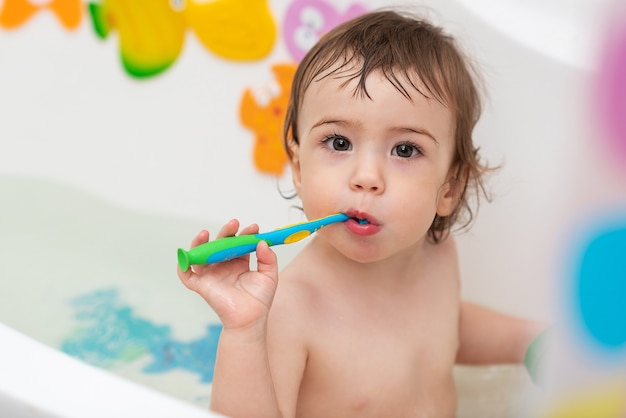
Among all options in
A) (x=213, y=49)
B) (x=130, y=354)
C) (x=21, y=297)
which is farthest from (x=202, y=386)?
(x=213, y=49)

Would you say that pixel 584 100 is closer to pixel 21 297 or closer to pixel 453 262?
pixel 453 262

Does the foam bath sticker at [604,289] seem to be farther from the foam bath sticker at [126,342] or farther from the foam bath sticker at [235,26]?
the foam bath sticker at [235,26]

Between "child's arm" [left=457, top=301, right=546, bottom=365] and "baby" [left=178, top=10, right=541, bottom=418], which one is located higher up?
"baby" [left=178, top=10, right=541, bottom=418]

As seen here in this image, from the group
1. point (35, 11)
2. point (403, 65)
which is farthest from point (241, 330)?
point (35, 11)

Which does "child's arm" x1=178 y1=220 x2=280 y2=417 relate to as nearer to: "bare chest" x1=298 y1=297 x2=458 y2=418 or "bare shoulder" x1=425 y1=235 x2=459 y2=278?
"bare chest" x1=298 y1=297 x2=458 y2=418

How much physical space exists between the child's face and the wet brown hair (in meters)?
0.01

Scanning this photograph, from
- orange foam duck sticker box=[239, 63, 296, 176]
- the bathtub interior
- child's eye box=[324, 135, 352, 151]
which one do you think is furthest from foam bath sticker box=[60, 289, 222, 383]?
child's eye box=[324, 135, 352, 151]

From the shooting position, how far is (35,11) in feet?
4.67

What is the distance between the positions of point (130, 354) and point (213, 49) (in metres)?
0.52

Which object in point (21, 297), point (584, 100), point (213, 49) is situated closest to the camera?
point (584, 100)

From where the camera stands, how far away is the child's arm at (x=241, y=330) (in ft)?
2.36

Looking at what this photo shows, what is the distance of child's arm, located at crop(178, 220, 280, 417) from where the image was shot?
2.36 feet

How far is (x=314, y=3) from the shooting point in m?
1.34

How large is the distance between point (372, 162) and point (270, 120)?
61cm
